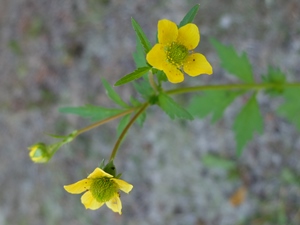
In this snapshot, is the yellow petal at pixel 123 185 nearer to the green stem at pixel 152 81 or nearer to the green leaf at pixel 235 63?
the green stem at pixel 152 81

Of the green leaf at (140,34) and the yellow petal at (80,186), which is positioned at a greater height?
the green leaf at (140,34)

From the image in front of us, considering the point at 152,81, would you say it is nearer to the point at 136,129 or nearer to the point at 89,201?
the point at 89,201

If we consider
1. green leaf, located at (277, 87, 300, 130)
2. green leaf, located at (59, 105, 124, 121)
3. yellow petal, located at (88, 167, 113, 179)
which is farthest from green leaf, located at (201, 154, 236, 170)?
yellow petal, located at (88, 167, 113, 179)

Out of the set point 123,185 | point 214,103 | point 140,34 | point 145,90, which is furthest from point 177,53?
point 214,103

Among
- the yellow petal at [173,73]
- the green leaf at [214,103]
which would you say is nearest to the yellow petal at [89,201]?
the yellow petal at [173,73]

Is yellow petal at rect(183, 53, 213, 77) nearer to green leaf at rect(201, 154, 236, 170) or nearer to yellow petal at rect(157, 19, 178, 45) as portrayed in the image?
yellow petal at rect(157, 19, 178, 45)

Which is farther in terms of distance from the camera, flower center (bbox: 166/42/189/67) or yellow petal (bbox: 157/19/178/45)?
flower center (bbox: 166/42/189/67)
